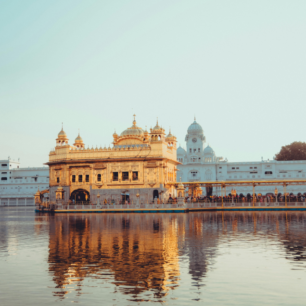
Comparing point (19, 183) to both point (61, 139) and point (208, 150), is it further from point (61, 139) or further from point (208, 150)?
point (61, 139)

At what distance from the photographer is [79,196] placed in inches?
2512

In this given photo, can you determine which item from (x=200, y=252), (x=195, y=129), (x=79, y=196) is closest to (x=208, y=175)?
(x=195, y=129)

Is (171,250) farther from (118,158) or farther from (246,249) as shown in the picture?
(118,158)

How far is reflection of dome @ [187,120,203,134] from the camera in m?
135

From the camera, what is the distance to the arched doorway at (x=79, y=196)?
63.1m

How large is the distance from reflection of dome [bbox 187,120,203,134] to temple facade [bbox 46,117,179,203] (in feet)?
231

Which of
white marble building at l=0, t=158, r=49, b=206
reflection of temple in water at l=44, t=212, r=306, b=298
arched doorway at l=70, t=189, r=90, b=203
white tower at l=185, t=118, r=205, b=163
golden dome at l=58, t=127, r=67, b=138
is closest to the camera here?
reflection of temple in water at l=44, t=212, r=306, b=298

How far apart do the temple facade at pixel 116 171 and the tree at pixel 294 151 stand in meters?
67.4

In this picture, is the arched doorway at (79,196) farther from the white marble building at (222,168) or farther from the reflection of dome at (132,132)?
the white marble building at (222,168)

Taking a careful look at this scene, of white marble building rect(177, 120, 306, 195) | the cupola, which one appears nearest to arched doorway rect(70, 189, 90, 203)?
the cupola

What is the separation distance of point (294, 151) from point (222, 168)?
19659mm

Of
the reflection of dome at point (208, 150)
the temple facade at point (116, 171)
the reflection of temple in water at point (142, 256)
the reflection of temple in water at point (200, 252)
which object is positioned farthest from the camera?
the reflection of dome at point (208, 150)

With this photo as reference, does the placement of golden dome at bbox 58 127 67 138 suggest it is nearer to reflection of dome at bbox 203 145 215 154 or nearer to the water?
the water

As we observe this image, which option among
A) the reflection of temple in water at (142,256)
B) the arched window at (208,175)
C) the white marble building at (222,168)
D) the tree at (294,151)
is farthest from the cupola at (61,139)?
the tree at (294,151)
